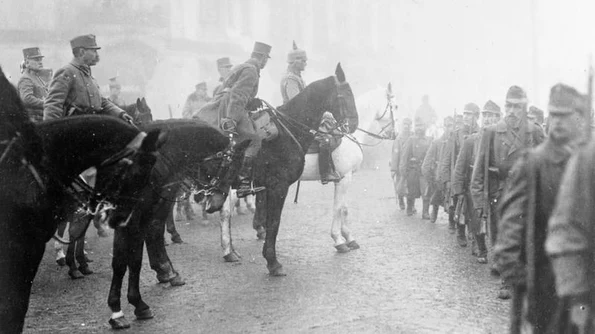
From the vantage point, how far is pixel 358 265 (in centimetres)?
888

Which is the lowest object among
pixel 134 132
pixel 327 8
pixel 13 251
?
pixel 13 251

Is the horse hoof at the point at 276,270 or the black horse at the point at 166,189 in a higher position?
the black horse at the point at 166,189

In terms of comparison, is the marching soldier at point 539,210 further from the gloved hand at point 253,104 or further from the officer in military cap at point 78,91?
the gloved hand at point 253,104

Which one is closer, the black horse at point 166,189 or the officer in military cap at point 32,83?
the black horse at point 166,189

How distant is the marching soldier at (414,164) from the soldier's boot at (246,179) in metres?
5.73

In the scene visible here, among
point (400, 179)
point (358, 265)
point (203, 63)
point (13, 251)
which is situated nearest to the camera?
point (13, 251)

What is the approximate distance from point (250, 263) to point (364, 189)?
1012cm

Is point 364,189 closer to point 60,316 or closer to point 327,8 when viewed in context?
point 60,316

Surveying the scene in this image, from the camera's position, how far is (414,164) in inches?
553

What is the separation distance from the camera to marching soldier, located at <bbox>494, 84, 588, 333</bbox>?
374 centimetres

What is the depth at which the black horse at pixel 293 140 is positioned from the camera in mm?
8578

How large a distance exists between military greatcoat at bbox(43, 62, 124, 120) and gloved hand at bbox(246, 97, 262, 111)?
1.99 meters

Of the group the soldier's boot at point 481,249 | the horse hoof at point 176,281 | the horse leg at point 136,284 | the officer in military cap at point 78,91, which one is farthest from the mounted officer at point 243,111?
the soldier's boot at point 481,249

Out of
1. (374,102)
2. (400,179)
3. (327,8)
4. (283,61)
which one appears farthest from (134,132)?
(327,8)
